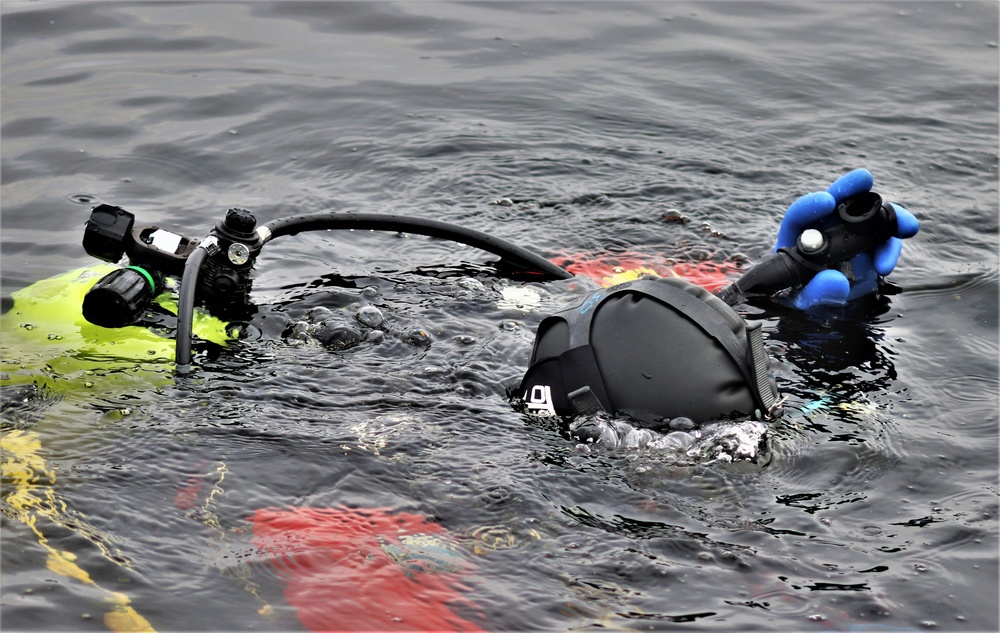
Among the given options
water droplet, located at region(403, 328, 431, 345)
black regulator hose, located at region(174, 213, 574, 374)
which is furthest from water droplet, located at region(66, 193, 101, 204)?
water droplet, located at region(403, 328, 431, 345)

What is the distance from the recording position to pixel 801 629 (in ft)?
10.0

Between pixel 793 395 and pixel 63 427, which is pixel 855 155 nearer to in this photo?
pixel 793 395

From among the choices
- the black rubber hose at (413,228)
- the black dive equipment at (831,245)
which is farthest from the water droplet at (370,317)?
the black dive equipment at (831,245)

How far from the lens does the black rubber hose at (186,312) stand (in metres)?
3.87

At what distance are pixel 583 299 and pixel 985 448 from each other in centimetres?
173

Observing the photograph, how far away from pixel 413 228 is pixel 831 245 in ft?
6.53

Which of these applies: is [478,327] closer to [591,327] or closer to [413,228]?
[413,228]

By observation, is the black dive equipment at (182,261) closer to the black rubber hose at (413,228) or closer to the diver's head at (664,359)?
the black rubber hose at (413,228)

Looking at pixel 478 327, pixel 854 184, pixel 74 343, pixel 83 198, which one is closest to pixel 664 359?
pixel 478 327

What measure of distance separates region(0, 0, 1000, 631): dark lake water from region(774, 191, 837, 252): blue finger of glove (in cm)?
46

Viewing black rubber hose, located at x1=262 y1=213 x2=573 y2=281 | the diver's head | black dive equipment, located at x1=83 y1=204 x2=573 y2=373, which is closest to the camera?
the diver's head

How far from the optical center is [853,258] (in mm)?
4961

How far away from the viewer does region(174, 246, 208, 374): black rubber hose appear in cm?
387

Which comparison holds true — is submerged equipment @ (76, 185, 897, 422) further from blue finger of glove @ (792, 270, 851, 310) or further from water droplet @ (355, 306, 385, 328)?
blue finger of glove @ (792, 270, 851, 310)
